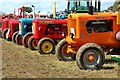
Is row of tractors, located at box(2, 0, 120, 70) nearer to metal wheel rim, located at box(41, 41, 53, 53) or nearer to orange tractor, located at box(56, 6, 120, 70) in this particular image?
orange tractor, located at box(56, 6, 120, 70)

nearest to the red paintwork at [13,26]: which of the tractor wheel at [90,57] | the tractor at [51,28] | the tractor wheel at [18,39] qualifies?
the tractor wheel at [18,39]

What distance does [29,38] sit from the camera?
14.2 meters

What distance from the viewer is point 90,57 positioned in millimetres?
8609

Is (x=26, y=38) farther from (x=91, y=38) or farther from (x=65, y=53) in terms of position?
(x=91, y=38)

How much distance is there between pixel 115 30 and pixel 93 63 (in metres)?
1.10

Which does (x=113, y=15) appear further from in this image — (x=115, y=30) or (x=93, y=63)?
(x=93, y=63)

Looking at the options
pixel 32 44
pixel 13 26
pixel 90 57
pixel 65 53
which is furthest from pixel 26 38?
pixel 90 57

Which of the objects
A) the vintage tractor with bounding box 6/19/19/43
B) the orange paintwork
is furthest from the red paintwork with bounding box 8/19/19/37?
the orange paintwork

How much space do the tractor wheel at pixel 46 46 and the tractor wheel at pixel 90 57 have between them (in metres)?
3.79

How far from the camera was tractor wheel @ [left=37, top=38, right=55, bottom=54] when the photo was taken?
12.2 metres

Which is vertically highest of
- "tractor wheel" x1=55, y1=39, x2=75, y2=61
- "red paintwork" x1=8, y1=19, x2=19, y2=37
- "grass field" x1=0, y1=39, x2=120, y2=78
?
"red paintwork" x1=8, y1=19, x2=19, y2=37

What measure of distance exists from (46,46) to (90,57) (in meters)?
3.86

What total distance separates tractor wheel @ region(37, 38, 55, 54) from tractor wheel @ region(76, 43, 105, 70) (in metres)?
3.79

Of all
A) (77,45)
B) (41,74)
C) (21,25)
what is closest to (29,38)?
(21,25)
